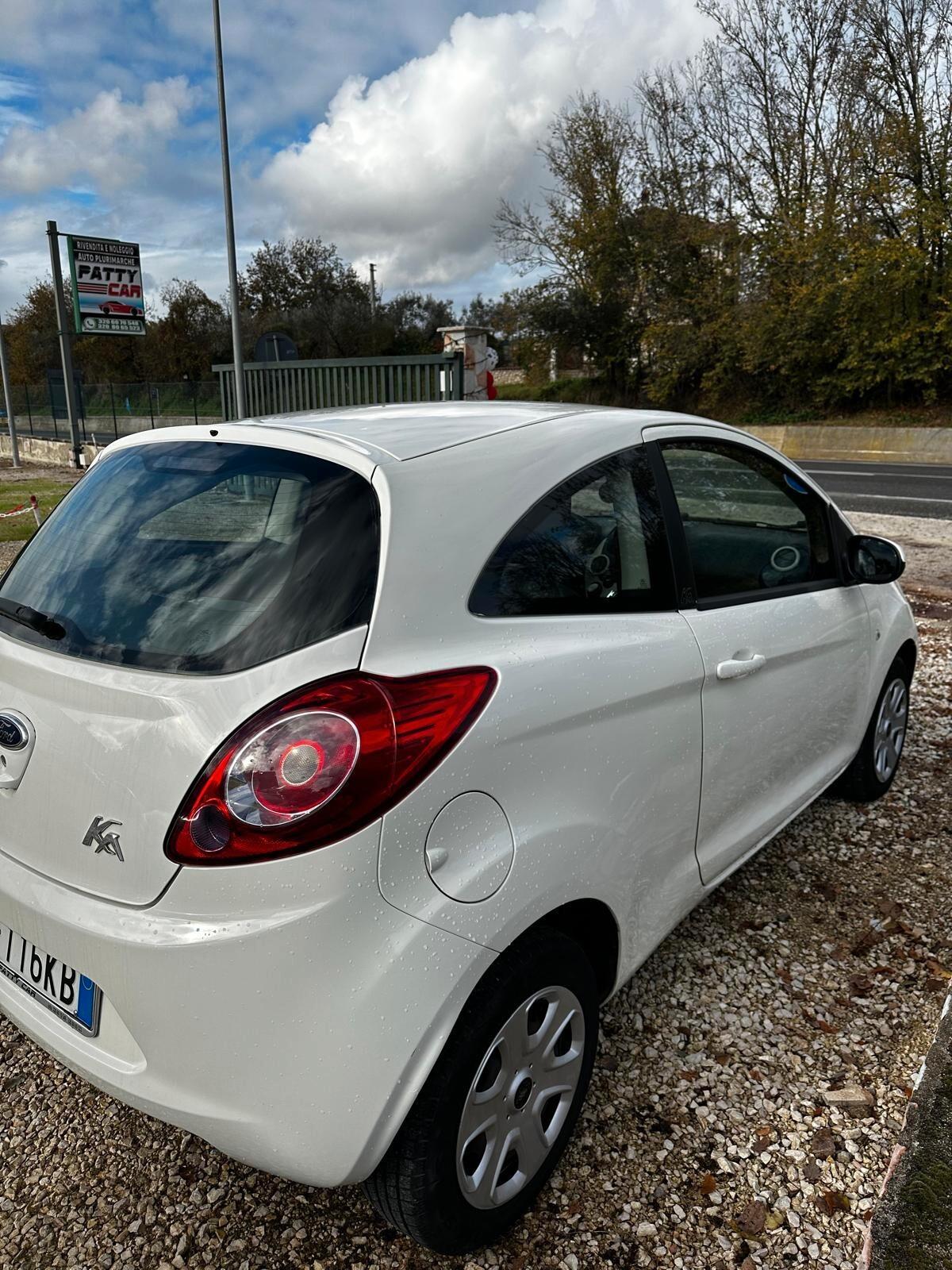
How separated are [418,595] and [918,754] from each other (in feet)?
11.7

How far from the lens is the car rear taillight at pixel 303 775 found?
1.51 meters

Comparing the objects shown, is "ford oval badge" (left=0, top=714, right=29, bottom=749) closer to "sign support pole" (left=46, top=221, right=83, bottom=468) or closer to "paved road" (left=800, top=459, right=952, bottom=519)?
"paved road" (left=800, top=459, right=952, bottom=519)

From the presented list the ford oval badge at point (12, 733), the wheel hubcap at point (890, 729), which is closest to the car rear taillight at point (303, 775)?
the ford oval badge at point (12, 733)

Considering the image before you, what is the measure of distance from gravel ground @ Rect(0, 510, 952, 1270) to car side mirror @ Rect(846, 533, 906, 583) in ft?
3.79

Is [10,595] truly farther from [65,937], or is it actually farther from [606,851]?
[606,851]

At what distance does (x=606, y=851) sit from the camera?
195 cm

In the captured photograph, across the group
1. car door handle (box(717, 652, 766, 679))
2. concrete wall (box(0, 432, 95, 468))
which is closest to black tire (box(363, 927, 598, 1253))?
car door handle (box(717, 652, 766, 679))

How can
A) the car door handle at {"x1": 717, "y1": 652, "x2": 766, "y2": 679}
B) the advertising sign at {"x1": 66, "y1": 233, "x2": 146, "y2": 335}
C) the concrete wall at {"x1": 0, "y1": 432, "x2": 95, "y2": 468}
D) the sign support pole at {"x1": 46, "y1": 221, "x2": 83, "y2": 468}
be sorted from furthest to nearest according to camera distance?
the concrete wall at {"x1": 0, "y1": 432, "x2": 95, "y2": 468}, the advertising sign at {"x1": 66, "y1": 233, "x2": 146, "y2": 335}, the sign support pole at {"x1": 46, "y1": 221, "x2": 83, "y2": 468}, the car door handle at {"x1": 717, "y1": 652, "x2": 766, "y2": 679}

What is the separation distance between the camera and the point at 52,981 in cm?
177

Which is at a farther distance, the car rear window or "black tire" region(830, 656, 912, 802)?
"black tire" region(830, 656, 912, 802)

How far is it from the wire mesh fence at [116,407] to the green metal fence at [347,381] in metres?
14.5

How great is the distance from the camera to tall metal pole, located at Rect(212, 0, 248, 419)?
50.2 ft

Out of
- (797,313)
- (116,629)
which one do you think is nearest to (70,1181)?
(116,629)

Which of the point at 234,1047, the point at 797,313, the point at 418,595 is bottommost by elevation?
the point at 234,1047
